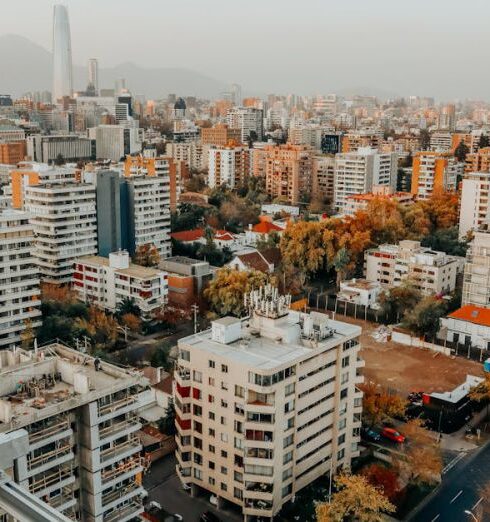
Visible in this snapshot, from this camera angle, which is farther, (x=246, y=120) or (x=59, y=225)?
(x=246, y=120)

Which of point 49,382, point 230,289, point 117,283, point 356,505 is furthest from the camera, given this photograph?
point 117,283

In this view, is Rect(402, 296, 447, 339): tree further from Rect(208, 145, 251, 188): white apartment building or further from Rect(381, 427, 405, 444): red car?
Rect(208, 145, 251, 188): white apartment building

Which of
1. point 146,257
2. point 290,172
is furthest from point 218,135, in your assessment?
point 146,257

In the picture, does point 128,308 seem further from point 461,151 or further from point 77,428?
point 461,151

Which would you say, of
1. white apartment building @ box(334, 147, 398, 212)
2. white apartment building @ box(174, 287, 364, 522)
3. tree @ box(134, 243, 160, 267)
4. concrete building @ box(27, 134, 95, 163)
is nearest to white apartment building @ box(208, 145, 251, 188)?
white apartment building @ box(334, 147, 398, 212)

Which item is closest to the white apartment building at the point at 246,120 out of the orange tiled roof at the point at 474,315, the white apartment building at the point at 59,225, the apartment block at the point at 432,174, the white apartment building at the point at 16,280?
the apartment block at the point at 432,174

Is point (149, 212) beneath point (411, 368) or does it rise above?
above
